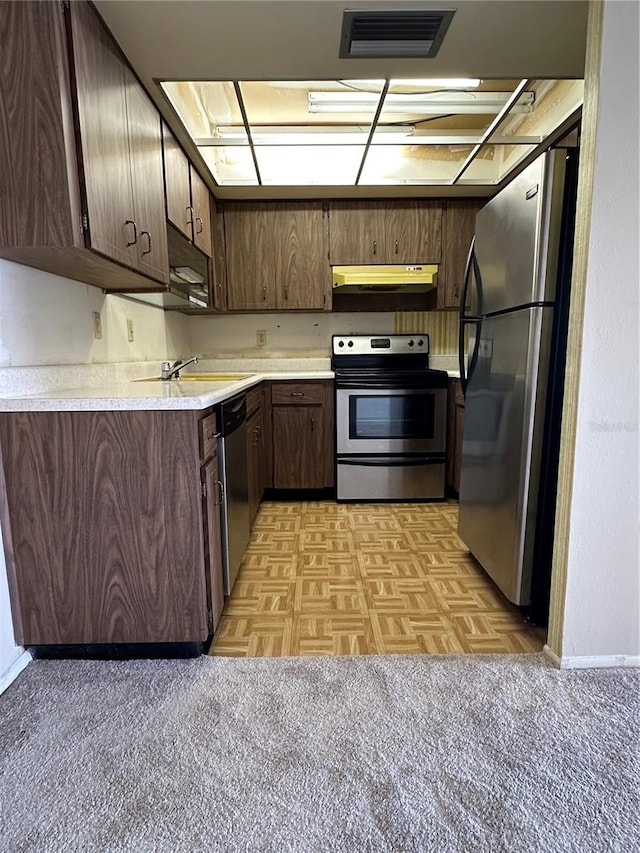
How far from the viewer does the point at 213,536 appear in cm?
158

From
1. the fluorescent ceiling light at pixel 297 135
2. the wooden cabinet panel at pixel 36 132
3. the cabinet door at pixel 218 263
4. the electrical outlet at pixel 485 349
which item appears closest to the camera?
the wooden cabinet panel at pixel 36 132

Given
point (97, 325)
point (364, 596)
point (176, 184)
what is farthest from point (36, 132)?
point (364, 596)

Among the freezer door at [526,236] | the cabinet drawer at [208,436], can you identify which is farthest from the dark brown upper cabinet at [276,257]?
the cabinet drawer at [208,436]

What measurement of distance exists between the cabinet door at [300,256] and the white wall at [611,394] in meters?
2.13

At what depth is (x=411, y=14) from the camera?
1.43 m

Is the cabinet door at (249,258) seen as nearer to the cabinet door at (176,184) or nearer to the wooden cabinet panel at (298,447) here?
the cabinet door at (176,184)

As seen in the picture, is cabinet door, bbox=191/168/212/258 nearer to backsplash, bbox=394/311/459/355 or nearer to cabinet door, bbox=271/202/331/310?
cabinet door, bbox=271/202/331/310

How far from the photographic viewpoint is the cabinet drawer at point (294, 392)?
10.1 feet

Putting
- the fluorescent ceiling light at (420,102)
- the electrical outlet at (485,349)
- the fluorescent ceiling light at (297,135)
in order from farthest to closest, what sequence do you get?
the fluorescent ceiling light at (297,135) < the fluorescent ceiling light at (420,102) < the electrical outlet at (485,349)

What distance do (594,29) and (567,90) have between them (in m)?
0.93

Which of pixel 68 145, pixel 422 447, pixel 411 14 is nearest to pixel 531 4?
pixel 411 14

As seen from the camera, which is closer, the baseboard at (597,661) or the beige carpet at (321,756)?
the beige carpet at (321,756)

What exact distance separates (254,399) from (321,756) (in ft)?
5.91

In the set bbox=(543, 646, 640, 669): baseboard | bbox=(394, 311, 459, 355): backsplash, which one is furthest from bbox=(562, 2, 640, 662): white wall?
bbox=(394, 311, 459, 355): backsplash
